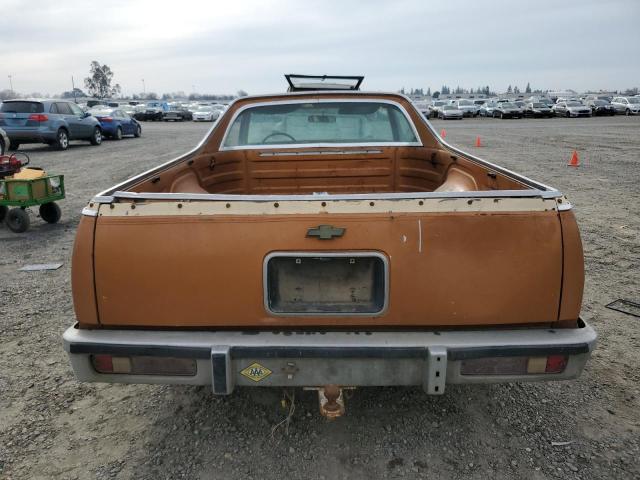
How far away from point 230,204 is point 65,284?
10.8 feet

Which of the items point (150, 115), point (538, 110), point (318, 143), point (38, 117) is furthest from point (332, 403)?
point (150, 115)

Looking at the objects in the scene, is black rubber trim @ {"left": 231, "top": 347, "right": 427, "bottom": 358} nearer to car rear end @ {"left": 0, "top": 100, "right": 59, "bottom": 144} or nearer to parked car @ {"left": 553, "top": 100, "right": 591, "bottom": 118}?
car rear end @ {"left": 0, "top": 100, "right": 59, "bottom": 144}

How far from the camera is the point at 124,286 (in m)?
2.23

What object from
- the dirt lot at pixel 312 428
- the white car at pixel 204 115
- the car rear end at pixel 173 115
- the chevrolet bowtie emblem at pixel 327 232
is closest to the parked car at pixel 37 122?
the dirt lot at pixel 312 428

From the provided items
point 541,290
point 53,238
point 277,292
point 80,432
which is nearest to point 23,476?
point 80,432

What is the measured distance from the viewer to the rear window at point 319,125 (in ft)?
14.2

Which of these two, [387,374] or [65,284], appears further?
[65,284]

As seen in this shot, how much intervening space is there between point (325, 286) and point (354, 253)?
24 cm

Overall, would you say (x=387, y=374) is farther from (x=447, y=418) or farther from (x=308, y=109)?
(x=308, y=109)

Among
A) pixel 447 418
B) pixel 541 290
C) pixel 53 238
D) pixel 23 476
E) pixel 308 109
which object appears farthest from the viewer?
pixel 53 238

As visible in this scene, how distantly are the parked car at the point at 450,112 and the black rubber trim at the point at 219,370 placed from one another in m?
38.5

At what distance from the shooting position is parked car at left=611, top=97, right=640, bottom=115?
39938 millimetres

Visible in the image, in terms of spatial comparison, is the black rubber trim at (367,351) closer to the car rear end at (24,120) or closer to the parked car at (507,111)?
the car rear end at (24,120)

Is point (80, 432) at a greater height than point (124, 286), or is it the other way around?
point (124, 286)
